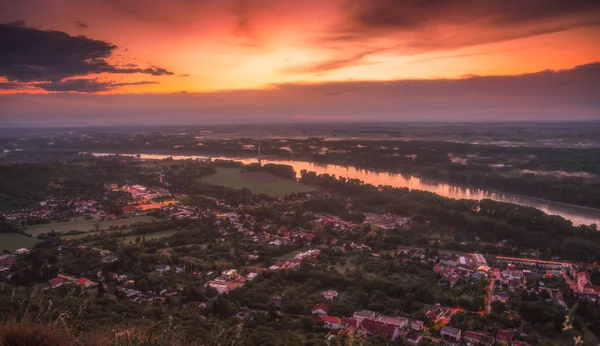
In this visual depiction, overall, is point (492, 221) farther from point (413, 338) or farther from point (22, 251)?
point (22, 251)

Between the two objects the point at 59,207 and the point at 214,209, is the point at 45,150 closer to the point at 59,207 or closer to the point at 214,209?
the point at 59,207

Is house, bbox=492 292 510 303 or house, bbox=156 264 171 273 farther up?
house, bbox=156 264 171 273

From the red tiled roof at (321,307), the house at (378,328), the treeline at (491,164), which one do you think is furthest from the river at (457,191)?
the red tiled roof at (321,307)

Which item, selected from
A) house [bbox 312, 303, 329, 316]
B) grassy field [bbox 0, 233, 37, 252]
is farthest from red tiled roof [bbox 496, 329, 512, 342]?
grassy field [bbox 0, 233, 37, 252]

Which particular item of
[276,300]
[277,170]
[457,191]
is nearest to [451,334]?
[276,300]

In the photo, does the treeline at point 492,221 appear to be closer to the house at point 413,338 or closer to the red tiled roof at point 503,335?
the red tiled roof at point 503,335

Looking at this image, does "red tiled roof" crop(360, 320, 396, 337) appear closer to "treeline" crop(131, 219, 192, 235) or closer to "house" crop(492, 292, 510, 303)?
"house" crop(492, 292, 510, 303)
